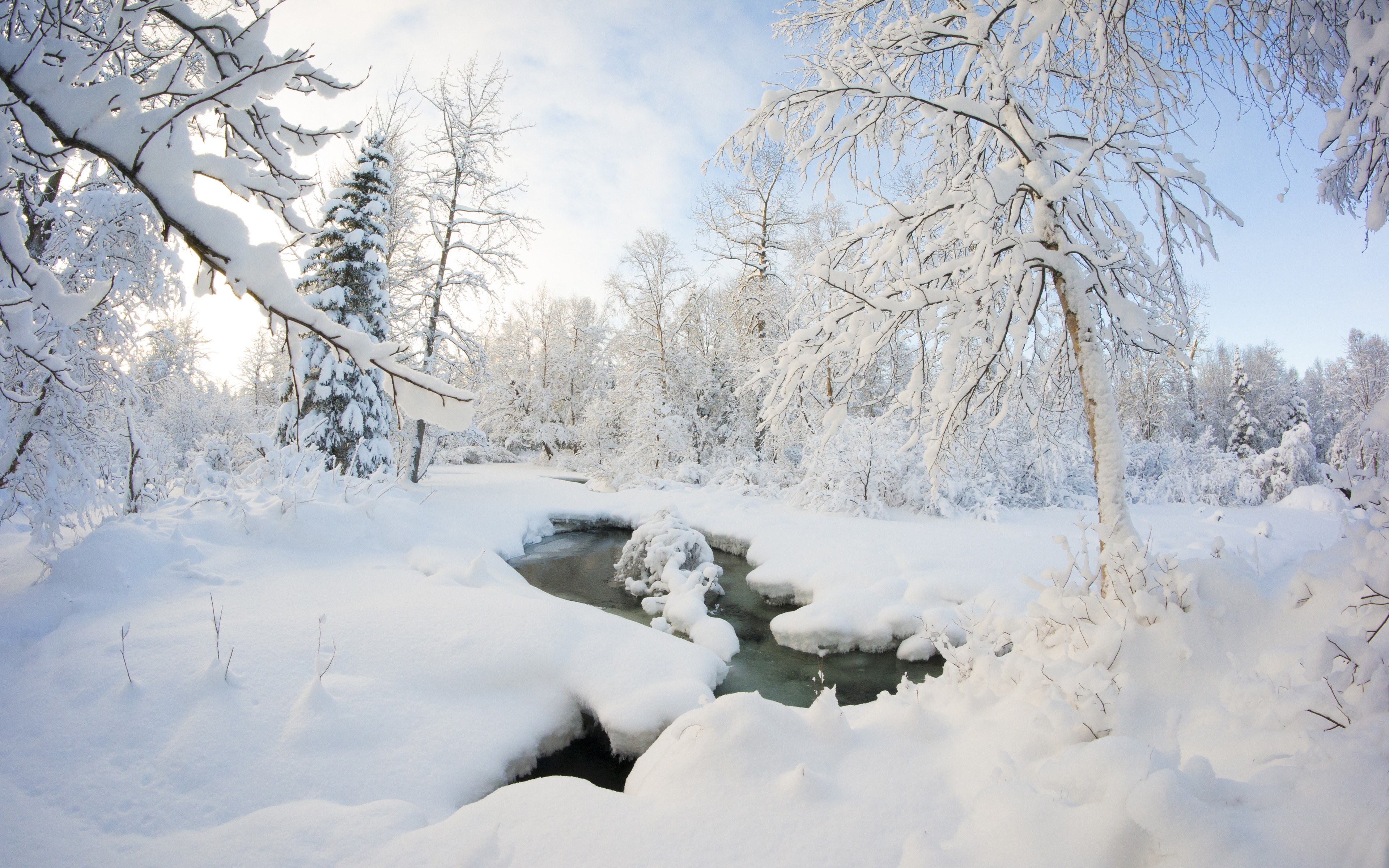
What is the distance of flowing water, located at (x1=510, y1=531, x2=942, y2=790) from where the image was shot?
3.94 meters

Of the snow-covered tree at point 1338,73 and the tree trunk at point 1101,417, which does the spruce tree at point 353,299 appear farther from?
the snow-covered tree at point 1338,73

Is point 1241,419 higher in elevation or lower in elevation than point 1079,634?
higher

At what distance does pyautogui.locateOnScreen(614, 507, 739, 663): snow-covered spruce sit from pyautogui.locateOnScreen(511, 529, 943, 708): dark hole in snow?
22cm

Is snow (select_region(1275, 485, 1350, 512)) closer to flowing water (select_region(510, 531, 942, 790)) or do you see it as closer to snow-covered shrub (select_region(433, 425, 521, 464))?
flowing water (select_region(510, 531, 942, 790))

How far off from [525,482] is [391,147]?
1074 cm

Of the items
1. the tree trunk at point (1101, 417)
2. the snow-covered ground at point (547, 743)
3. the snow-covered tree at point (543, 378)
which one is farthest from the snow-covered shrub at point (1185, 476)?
the snow-covered tree at point (543, 378)

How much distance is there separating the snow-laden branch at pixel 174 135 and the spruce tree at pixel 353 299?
11430mm

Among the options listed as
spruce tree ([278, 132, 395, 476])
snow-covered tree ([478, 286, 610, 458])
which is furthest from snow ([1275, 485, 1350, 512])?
snow-covered tree ([478, 286, 610, 458])

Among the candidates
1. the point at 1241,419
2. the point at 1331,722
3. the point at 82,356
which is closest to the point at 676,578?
the point at 1331,722

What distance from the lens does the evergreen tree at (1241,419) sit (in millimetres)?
25938

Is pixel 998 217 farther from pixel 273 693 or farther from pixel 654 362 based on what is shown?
pixel 654 362

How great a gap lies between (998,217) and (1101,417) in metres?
1.61

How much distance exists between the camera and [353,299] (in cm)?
1261

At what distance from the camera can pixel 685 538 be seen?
9336 millimetres
